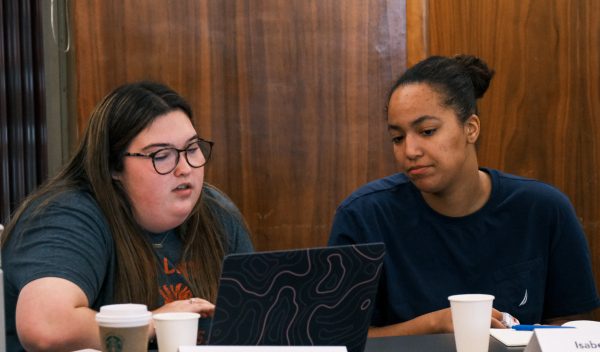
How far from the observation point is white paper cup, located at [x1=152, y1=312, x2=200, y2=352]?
1251mm

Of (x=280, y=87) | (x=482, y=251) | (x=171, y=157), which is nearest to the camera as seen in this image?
(x=171, y=157)

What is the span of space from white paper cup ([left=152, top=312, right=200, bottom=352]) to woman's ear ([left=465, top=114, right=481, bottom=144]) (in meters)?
1.18

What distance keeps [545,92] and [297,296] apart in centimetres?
198

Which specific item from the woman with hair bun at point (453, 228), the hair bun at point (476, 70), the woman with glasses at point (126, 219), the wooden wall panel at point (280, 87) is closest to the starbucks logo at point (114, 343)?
the woman with glasses at point (126, 219)

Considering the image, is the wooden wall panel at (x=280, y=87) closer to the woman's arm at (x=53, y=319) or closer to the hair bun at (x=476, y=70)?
the hair bun at (x=476, y=70)

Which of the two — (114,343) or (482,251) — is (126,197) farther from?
(482,251)

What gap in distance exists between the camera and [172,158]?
1858 mm

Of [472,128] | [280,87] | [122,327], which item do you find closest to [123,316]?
[122,327]

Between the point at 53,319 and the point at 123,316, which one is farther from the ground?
the point at 123,316

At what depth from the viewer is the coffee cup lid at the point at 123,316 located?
1.14m

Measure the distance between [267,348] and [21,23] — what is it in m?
2.67

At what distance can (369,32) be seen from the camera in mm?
2844

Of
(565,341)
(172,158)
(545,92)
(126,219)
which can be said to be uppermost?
(545,92)

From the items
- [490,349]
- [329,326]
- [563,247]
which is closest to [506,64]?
[563,247]
